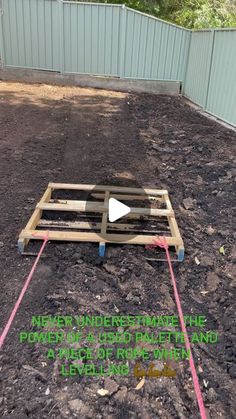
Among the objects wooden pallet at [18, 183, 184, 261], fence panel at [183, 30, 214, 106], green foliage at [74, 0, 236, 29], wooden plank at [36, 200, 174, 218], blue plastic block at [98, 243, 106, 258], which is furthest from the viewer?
green foliage at [74, 0, 236, 29]

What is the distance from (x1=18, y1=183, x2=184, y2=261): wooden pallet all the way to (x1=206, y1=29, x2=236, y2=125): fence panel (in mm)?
3624

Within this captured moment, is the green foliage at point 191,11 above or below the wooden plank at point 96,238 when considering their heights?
above

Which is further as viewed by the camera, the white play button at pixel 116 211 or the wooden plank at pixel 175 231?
the white play button at pixel 116 211

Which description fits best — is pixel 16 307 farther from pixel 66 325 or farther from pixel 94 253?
pixel 94 253

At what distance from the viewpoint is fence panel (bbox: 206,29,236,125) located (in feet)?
20.6

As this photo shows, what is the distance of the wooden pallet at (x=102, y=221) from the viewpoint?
8.91 feet

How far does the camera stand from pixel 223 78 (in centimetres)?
667

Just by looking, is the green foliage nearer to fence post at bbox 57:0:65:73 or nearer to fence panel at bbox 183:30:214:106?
fence post at bbox 57:0:65:73

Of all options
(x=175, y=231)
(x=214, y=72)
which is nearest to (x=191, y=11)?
(x=214, y=72)

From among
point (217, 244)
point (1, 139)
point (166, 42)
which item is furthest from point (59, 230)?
point (166, 42)

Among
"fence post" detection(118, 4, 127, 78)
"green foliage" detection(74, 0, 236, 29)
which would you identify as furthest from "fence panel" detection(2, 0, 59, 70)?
"green foliage" detection(74, 0, 236, 29)

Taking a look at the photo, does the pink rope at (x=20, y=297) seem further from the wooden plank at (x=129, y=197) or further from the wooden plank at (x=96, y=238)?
the wooden plank at (x=129, y=197)

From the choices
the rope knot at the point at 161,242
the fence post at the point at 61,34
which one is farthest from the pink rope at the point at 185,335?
the fence post at the point at 61,34

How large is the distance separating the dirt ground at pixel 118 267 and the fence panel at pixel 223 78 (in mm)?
639
